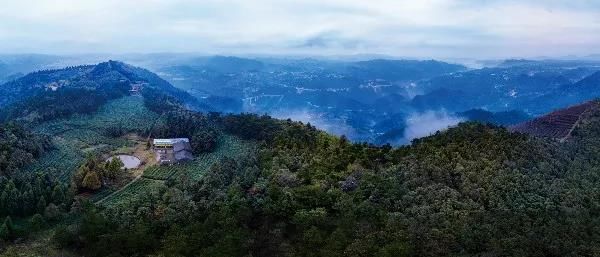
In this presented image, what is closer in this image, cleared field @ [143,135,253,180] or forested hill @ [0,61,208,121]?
cleared field @ [143,135,253,180]

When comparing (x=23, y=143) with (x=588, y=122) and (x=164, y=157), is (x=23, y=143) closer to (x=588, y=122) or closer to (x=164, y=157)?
(x=164, y=157)

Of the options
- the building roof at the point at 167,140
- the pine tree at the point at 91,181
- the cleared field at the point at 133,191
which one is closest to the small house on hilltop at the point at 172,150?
the building roof at the point at 167,140

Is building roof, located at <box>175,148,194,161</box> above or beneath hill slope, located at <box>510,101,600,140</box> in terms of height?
beneath

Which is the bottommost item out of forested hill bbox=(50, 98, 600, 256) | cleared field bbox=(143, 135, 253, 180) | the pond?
the pond

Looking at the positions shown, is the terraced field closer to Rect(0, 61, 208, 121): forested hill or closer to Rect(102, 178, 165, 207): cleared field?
Rect(0, 61, 208, 121): forested hill

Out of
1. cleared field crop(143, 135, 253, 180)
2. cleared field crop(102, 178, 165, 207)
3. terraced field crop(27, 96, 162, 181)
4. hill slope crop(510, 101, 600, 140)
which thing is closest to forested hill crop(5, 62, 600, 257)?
cleared field crop(102, 178, 165, 207)

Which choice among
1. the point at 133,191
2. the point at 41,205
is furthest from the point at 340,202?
the point at 41,205

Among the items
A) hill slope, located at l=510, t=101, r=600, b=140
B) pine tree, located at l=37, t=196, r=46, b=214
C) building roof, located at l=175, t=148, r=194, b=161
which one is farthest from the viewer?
building roof, located at l=175, t=148, r=194, b=161
